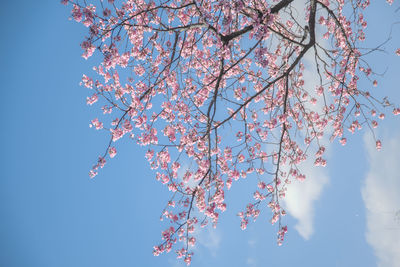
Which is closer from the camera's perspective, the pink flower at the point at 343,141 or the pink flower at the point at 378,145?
the pink flower at the point at 378,145

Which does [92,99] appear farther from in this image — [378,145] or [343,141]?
[378,145]

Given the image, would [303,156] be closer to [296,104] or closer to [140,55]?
[296,104]

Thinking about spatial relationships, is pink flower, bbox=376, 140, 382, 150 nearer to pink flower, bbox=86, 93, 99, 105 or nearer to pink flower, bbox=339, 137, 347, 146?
pink flower, bbox=339, 137, 347, 146

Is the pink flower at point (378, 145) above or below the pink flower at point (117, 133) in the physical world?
above

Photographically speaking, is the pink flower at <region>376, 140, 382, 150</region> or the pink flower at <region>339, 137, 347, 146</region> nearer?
the pink flower at <region>376, 140, 382, 150</region>

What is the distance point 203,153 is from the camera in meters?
6.39

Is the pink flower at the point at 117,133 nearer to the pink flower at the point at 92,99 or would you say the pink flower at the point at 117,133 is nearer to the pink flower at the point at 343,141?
the pink flower at the point at 92,99

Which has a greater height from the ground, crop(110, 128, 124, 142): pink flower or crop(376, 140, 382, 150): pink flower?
crop(376, 140, 382, 150): pink flower

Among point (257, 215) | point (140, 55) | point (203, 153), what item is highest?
point (140, 55)

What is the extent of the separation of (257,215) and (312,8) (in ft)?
18.3

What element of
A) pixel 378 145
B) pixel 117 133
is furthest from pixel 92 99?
pixel 378 145

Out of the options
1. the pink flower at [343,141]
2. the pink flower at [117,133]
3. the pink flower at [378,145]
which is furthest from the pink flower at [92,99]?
the pink flower at [378,145]

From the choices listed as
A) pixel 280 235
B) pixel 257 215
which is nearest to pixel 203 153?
pixel 257 215

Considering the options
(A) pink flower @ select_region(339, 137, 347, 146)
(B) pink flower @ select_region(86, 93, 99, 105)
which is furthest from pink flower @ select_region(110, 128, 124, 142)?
(A) pink flower @ select_region(339, 137, 347, 146)
